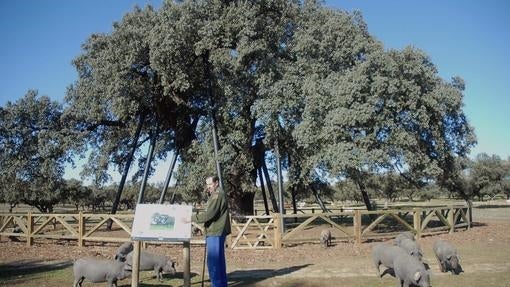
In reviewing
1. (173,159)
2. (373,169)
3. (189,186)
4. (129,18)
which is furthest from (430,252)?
(129,18)

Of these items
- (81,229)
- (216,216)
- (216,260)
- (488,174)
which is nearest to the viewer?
(216,260)

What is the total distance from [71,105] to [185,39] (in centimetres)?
872

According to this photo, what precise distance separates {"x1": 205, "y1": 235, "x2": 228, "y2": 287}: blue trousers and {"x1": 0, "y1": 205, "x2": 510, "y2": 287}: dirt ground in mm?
1661

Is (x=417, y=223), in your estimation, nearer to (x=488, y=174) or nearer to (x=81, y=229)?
(x=81, y=229)

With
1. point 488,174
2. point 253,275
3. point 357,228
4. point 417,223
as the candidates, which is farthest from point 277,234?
point 488,174

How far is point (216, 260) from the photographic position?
827 centimetres

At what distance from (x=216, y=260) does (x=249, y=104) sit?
16.3 m

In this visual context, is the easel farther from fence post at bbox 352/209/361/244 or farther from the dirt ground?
fence post at bbox 352/209/361/244

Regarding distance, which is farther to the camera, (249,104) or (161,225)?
(249,104)

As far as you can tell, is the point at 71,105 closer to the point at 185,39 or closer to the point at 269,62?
the point at 185,39

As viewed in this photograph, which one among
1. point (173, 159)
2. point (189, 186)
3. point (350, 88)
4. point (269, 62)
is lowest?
point (189, 186)

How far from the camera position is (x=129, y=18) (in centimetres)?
2494

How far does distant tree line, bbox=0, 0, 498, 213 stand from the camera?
19.3m

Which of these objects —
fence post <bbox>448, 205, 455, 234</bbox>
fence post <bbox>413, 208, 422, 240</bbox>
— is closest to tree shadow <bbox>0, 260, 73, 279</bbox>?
fence post <bbox>413, 208, 422, 240</bbox>
